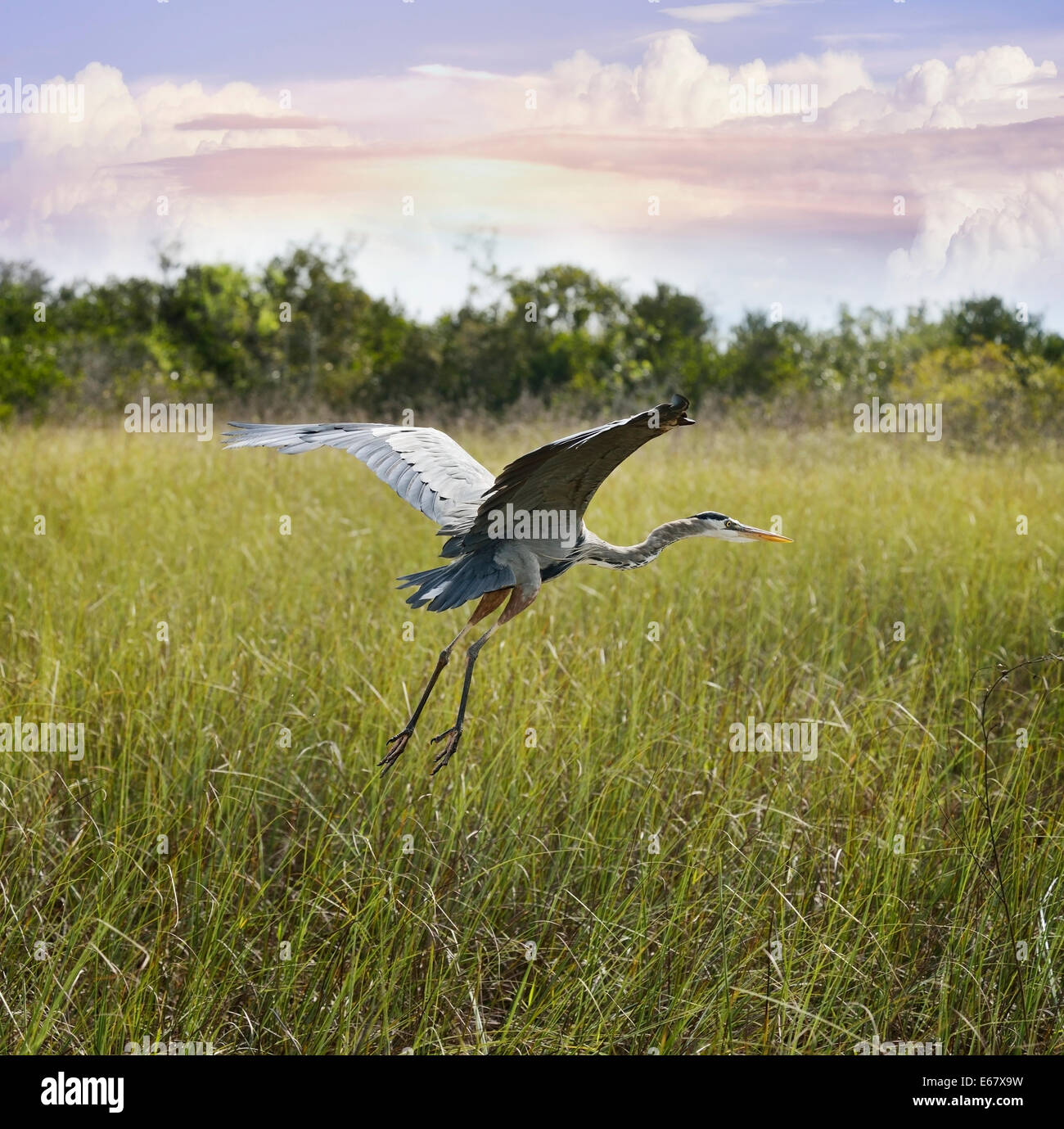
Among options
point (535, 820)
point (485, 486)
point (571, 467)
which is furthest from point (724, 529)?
point (535, 820)

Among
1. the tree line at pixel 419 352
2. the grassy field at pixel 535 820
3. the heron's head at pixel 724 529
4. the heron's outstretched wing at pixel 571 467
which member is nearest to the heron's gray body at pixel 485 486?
the heron's outstretched wing at pixel 571 467

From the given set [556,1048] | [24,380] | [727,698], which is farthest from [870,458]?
[24,380]

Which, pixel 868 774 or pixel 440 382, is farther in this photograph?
pixel 440 382

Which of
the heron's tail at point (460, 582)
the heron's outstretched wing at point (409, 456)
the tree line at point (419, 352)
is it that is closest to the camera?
the heron's tail at point (460, 582)

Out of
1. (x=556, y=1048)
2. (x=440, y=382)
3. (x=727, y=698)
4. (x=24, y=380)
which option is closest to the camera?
(x=556, y=1048)

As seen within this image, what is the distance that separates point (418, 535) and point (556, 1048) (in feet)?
13.6

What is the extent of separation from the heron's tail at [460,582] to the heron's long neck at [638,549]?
0.18m

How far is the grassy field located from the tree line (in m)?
8.16

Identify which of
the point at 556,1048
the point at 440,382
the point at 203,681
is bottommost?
the point at 556,1048

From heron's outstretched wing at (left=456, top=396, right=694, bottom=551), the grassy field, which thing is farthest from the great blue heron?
the grassy field

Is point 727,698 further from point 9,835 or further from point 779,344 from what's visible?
point 779,344

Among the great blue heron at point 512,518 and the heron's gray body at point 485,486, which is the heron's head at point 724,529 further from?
the heron's gray body at point 485,486

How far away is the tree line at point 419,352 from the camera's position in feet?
48.7

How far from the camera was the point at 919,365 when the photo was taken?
1722cm
